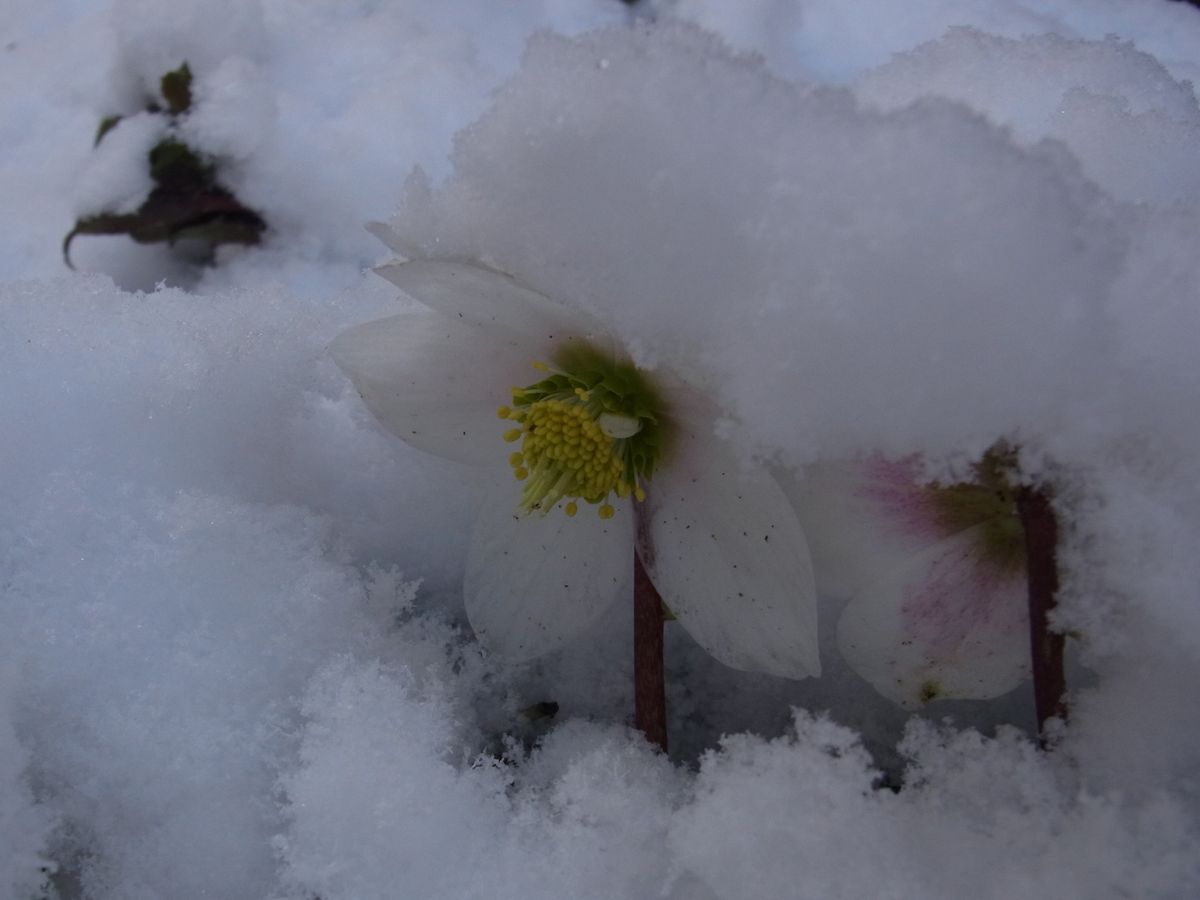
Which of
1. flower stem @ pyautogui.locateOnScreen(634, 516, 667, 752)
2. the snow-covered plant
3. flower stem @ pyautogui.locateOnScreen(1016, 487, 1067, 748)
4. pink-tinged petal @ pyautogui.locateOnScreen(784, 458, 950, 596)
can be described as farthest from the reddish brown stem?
the snow-covered plant

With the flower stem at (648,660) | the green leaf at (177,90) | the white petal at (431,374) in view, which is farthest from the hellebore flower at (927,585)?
the green leaf at (177,90)

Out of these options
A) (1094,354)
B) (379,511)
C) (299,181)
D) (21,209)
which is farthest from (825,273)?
(21,209)

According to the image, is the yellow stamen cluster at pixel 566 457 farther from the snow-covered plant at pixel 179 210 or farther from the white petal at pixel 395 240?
the snow-covered plant at pixel 179 210

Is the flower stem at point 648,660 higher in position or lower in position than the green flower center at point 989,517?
lower

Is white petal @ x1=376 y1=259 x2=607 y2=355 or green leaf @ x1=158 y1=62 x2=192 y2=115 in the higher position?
white petal @ x1=376 y1=259 x2=607 y2=355

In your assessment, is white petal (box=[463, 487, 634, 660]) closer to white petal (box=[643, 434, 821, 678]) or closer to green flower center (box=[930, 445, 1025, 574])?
white petal (box=[643, 434, 821, 678])

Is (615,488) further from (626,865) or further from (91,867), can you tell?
(91,867)

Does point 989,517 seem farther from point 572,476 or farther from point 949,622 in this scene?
point 572,476
